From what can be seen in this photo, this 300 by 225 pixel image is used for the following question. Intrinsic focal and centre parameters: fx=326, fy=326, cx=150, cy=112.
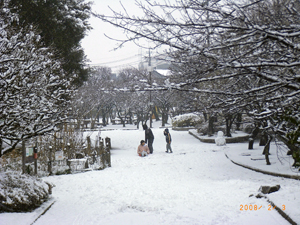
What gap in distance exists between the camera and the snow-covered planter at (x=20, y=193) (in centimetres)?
686

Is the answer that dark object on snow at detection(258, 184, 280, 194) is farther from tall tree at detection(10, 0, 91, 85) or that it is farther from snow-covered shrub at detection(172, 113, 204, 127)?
snow-covered shrub at detection(172, 113, 204, 127)

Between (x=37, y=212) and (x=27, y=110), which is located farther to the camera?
(x=27, y=110)

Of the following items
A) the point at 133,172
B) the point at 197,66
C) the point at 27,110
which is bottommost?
the point at 133,172

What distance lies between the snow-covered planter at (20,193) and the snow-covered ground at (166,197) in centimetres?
27

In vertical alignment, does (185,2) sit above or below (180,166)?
above

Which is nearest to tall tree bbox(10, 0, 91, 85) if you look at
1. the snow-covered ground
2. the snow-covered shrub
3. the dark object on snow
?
the snow-covered ground

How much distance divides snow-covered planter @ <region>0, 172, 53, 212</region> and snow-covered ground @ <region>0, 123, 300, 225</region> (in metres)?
0.27

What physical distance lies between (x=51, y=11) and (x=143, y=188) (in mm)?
11854

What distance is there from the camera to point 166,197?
8742 millimetres

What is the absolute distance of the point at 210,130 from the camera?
26.7 m

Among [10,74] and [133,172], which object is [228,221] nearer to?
[10,74]

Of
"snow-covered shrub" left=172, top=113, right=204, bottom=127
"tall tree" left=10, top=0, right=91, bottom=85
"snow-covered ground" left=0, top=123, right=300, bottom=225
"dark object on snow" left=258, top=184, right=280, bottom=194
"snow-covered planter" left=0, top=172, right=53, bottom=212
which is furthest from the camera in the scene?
"snow-covered shrub" left=172, top=113, right=204, bottom=127

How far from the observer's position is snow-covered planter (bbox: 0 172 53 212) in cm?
686

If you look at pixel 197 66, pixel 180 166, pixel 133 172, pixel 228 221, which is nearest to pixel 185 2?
pixel 197 66
